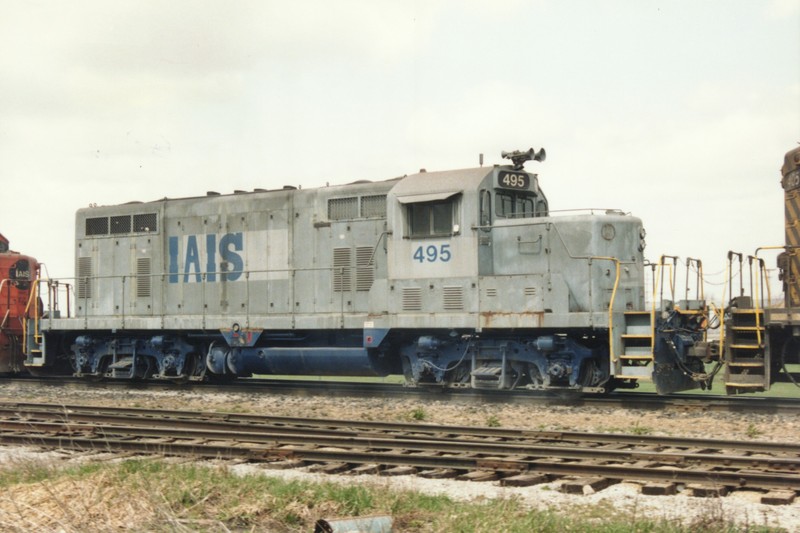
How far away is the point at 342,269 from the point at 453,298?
2379 millimetres

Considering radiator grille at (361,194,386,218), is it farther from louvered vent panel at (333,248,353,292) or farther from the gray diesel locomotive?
louvered vent panel at (333,248,353,292)

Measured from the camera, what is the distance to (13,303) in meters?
21.4

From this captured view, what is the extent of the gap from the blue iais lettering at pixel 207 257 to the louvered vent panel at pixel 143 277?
1.92 ft

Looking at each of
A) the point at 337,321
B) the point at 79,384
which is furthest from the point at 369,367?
the point at 79,384

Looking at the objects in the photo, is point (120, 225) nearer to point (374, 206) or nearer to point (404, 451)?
point (374, 206)

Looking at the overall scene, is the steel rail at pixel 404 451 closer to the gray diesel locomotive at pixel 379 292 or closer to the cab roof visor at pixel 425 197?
the gray diesel locomotive at pixel 379 292

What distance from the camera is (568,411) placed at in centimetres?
1329

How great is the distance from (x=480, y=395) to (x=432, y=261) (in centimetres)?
231

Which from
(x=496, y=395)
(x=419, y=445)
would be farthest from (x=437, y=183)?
(x=419, y=445)

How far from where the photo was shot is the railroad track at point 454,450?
759 centimetres

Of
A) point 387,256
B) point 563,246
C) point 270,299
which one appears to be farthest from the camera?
point 270,299

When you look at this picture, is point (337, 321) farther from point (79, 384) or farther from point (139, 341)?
point (79, 384)

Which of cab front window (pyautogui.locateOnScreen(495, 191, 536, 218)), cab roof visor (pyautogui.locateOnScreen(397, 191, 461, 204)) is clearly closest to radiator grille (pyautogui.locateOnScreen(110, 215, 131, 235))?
cab roof visor (pyautogui.locateOnScreen(397, 191, 461, 204))

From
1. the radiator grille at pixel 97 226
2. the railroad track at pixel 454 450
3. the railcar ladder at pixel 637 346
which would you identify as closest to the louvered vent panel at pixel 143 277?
the radiator grille at pixel 97 226
